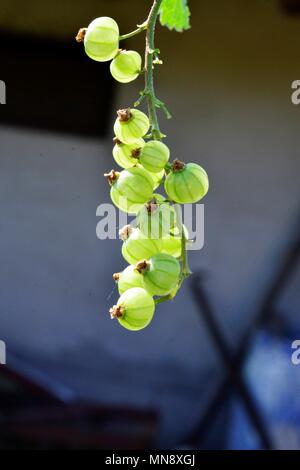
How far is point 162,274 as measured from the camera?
599 mm

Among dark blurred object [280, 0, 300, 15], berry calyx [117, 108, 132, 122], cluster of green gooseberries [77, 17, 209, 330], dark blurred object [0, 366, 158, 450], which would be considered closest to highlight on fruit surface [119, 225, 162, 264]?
cluster of green gooseberries [77, 17, 209, 330]

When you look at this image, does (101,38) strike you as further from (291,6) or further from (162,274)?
(291,6)

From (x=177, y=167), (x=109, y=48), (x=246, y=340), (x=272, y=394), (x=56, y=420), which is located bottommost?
(x=177, y=167)

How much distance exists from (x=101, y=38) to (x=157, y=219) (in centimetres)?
17

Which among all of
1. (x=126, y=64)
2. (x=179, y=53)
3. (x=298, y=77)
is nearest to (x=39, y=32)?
(x=179, y=53)

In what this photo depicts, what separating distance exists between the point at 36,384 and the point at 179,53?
5.04 feet

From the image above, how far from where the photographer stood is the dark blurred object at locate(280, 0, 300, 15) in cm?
264

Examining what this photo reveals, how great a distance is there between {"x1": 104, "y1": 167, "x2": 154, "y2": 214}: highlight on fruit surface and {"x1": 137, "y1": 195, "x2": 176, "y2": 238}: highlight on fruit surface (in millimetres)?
10

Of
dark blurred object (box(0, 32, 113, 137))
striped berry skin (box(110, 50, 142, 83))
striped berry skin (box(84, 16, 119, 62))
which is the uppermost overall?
dark blurred object (box(0, 32, 113, 137))

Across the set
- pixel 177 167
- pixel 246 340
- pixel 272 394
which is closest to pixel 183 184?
pixel 177 167

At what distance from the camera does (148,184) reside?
2.06ft

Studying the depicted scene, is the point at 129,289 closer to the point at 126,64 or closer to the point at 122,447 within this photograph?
the point at 126,64

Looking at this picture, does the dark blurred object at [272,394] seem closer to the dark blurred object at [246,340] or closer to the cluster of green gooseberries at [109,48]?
the dark blurred object at [246,340]

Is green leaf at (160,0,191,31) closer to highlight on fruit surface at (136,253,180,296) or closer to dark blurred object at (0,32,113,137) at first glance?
highlight on fruit surface at (136,253,180,296)
